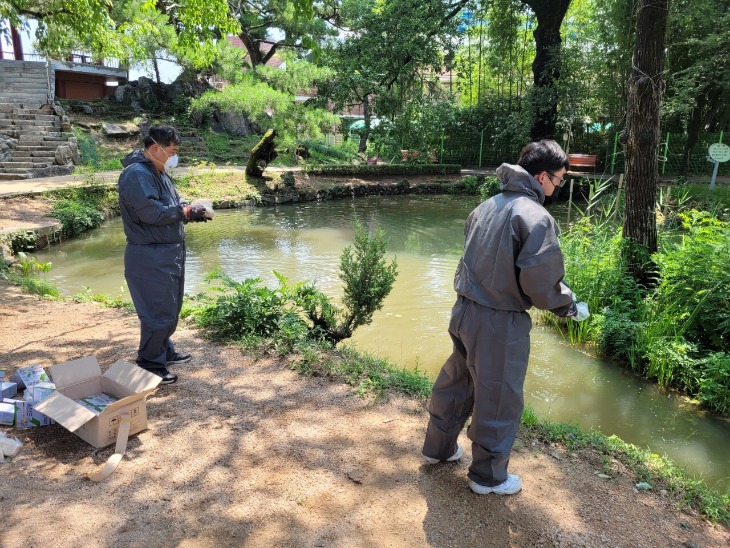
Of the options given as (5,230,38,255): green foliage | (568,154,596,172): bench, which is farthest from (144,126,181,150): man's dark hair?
(568,154,596,172): bench

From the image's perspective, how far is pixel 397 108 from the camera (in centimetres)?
1806

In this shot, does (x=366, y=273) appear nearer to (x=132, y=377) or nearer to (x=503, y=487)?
(x=132, y=377)

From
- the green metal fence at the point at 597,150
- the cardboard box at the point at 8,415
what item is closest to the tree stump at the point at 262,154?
the green metal fence at the point at 597,150

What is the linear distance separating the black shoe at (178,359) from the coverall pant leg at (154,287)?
1.24 ft

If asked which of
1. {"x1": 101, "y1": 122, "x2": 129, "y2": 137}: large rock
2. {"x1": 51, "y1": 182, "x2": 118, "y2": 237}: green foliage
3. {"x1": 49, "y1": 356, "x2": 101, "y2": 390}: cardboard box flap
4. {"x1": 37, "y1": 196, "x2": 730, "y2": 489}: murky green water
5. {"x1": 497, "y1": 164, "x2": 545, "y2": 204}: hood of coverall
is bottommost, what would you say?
{"x1": 37, "y1": 196, "x2": 730, "y2": 489}: murky green water

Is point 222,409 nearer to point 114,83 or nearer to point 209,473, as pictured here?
point 209,473

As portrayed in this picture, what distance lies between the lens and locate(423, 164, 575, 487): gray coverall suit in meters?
2.16

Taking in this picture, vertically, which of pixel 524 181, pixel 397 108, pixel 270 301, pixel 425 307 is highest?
pixel 397 108

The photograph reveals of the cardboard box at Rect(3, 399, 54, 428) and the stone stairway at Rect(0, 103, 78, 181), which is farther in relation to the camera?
the stone stairway at Rect(0, 103, 78, 181)

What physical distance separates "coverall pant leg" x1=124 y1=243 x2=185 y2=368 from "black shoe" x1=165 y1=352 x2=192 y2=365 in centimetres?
38

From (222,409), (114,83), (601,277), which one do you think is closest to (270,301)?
(222,409)

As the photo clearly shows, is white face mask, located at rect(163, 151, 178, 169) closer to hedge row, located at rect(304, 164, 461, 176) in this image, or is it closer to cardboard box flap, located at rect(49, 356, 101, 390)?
cardboard box flap, located at rect(49, 356, 101, 390)

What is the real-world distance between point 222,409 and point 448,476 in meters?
1.45

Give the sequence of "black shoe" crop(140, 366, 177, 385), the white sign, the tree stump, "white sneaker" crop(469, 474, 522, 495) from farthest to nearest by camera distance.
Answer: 1. the tree stump
2. the white sign
3. "black shoe" crop(140, 366, 177, 385)
4. "white sneaker" crop(469, 474, 522, 495)
